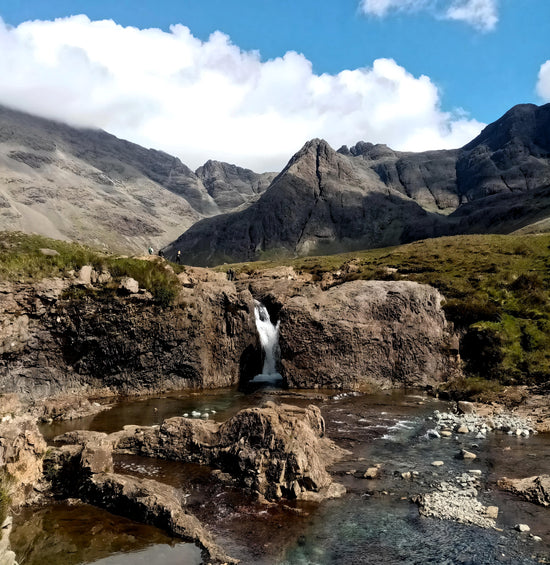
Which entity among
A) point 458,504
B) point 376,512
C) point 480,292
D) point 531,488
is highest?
point 480,292

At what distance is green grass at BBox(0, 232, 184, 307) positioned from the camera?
112 ft

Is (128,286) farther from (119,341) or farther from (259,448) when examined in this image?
(259,448)

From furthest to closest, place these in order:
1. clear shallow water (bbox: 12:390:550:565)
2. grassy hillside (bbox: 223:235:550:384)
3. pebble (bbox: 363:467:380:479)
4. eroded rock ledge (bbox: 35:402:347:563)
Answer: grassy hillside (bbox: 223:235:550:384) < pebble (bbox: 363:467:380:479) < eroded rock ledge (bbox: 35:402:347:563) < clear shallow water (bbox: 12:390:550:565)

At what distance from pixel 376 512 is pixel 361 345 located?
24344 millimetres

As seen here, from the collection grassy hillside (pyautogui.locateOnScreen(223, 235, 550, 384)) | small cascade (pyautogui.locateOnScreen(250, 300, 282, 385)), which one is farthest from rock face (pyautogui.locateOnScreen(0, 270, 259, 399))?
grassy hillside (pyautogui.locateOnScreen(223, 235, 550, 384))

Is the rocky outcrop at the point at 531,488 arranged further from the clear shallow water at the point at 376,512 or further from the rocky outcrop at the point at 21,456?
the rocky outcrop at the point at 21,456

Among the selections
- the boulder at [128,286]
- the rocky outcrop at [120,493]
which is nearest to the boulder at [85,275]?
Result: the boulder at [128,286]

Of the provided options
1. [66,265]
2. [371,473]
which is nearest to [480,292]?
[371,473]

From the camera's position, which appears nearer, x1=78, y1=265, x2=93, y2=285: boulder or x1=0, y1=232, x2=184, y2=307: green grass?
x1=0, y1=232, x2=184, y2=307: green grass

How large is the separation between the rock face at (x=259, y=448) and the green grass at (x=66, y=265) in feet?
56.1

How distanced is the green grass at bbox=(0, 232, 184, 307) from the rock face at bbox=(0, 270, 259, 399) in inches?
40.6

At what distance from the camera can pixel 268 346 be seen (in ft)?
153

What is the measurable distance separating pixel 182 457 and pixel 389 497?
960 centimetres

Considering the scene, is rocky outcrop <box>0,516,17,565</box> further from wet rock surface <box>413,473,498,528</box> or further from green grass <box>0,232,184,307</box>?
green grass <box>0,232,184,307</box>
